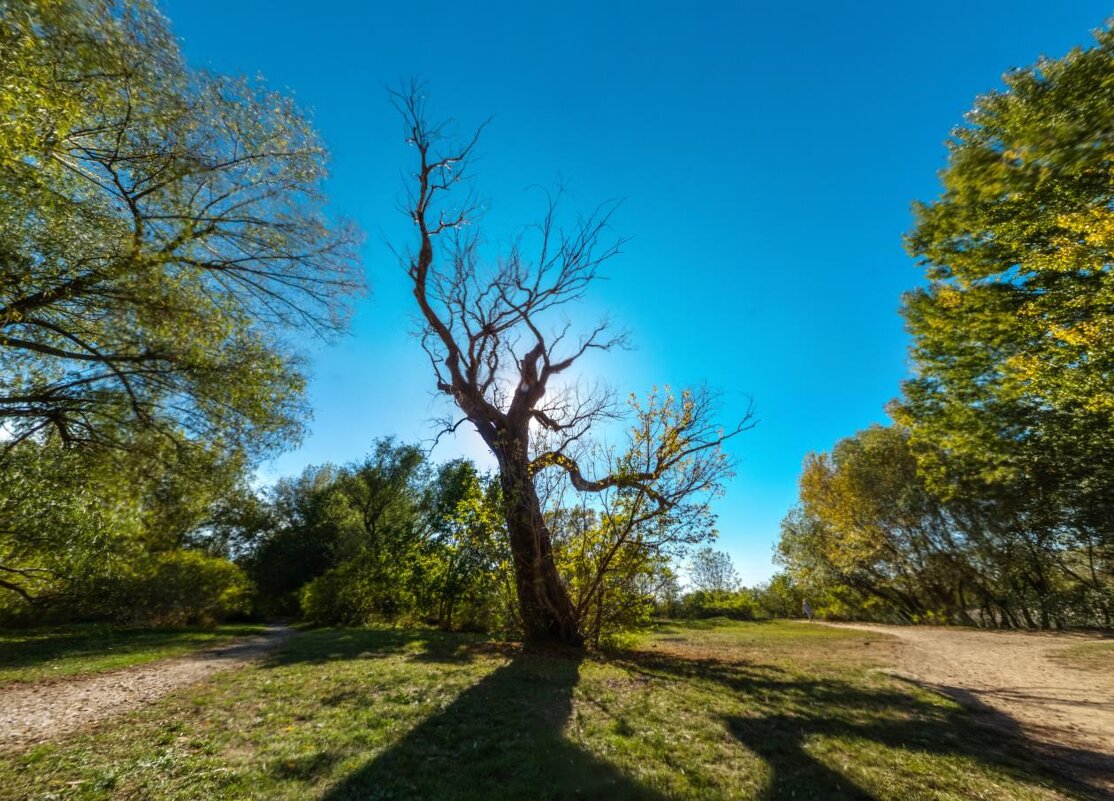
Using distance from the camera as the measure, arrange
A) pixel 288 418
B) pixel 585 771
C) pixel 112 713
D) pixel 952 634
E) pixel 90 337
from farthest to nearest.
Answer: pixel 952 634, pixel 288 418, pixel 90 337, pixel 112 713, pixel 585 771

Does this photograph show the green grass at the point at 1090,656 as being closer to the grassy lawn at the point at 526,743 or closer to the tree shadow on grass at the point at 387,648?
the grassy lawn at the point at 526,743

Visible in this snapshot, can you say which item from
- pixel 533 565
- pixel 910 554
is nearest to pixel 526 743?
pixel 533 565

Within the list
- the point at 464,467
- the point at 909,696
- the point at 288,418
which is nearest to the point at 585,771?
the point at 909,696

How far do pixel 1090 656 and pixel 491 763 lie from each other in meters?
18.5

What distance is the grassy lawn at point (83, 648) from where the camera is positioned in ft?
27.9

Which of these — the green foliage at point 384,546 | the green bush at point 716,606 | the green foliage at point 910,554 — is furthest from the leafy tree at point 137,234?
the green bush at point 716,606

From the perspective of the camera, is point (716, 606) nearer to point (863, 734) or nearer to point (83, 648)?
point (863, 734)

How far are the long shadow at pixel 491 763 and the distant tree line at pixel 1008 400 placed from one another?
9.38 m

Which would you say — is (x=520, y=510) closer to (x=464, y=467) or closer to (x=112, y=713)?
(x=112, y=713)

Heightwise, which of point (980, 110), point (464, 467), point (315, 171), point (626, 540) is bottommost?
point (626, 540)

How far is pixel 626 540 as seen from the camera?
1095cm

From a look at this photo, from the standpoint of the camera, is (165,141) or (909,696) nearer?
(165,141)

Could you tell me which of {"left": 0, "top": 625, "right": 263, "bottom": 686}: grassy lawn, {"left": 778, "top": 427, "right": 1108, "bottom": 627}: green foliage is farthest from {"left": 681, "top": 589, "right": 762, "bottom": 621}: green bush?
{"left": 0, "top": 625, "right": 263, "bottom": 686}: grassy lawn

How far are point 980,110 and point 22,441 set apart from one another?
25.2 m
